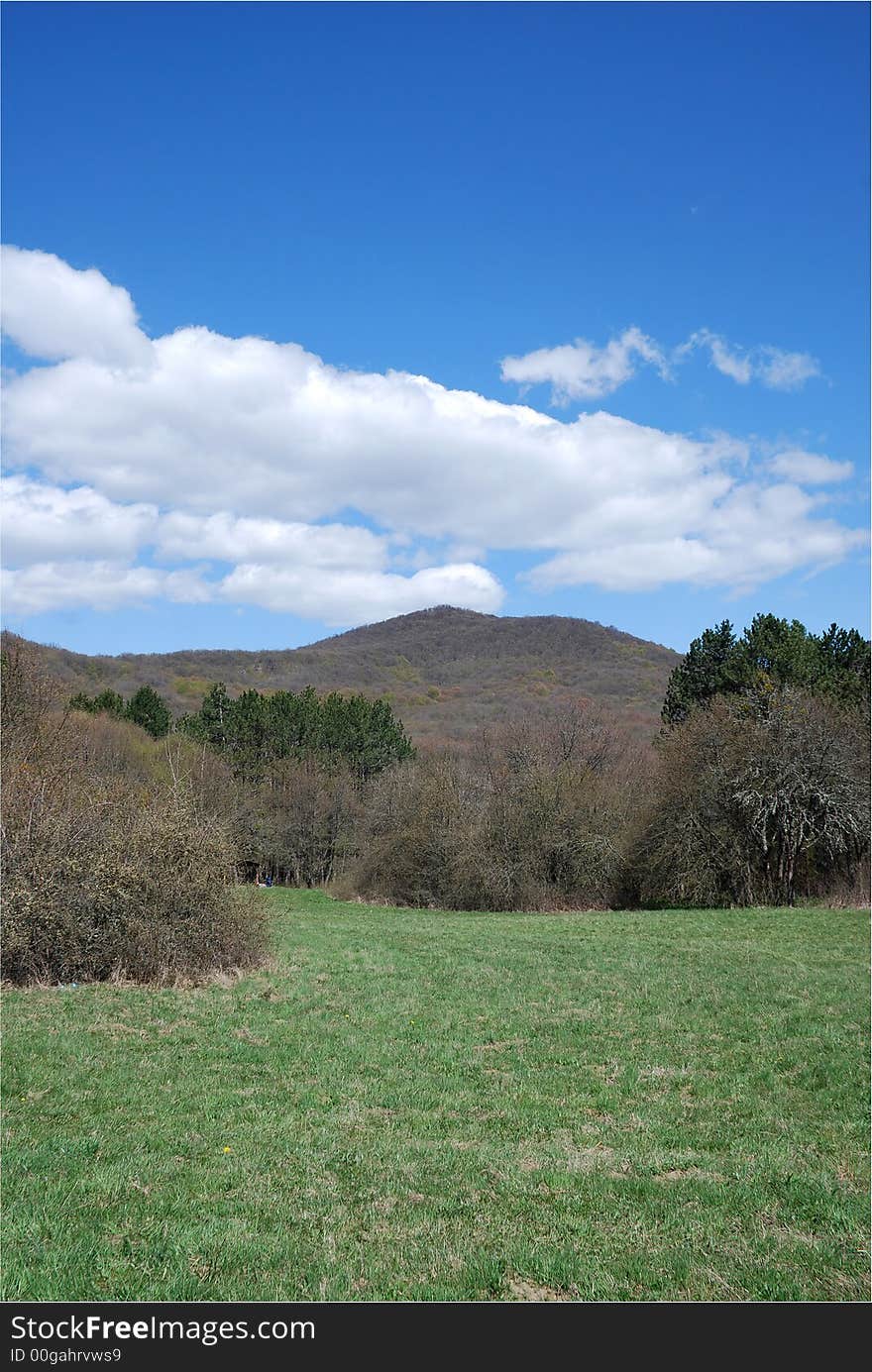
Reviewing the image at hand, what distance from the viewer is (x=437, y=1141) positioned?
634 cm

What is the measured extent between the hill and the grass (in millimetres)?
51421

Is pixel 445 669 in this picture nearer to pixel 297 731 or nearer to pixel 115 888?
pixel 297 731

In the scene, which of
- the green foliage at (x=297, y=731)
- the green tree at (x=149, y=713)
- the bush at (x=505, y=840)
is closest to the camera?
the bush at (x=505, y=840)

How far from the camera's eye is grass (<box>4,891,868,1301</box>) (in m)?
4.32

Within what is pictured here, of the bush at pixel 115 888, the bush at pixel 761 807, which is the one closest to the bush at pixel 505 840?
the bush at pixel 761 807

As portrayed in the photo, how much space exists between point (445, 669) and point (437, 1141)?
3829 inches

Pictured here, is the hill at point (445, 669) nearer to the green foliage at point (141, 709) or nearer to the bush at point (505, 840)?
the green foliage at point (141, 709)

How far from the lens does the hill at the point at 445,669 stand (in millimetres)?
75438

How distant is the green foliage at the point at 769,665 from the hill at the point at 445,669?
2259cm

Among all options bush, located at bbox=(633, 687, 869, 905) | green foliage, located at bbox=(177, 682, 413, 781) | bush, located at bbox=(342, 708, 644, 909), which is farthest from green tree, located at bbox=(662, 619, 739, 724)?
green foliage, located at bbox=(177, 682, 413, 781)

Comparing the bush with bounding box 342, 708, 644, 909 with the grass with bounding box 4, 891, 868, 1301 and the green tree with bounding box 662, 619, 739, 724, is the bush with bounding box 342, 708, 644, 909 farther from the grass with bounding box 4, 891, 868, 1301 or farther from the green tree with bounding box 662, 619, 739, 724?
the grass with bounding box 4, 891, 868, 1301

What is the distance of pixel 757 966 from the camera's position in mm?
14508

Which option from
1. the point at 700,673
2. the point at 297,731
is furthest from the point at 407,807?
the point at 297,731
